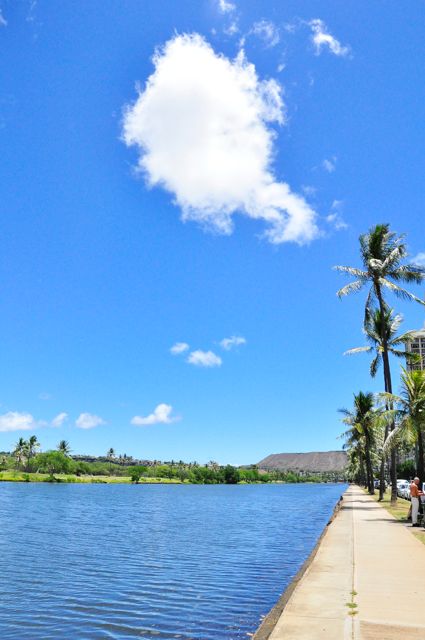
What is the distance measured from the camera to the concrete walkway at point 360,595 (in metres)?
7.66

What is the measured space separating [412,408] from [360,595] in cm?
1951

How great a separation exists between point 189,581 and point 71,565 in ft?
18.3

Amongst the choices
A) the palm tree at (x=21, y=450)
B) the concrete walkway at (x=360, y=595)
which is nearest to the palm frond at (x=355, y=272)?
the concrete walkway at (x=360, y=595)

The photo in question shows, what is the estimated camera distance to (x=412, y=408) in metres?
27.8

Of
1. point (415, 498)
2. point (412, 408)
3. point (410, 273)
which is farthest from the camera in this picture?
point (410, 273)

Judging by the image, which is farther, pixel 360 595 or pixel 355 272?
pixel 355 272

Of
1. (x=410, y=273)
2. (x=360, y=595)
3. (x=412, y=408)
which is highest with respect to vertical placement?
(x=410, y=273)

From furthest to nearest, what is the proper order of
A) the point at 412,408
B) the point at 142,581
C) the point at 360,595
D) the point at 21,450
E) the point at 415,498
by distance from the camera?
the point at 21,450 < the point at 412,408 < the point at 415,498 < the point at 142,581 < the point at 360,595

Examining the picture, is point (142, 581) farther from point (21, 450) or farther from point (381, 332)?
point (21, 450)

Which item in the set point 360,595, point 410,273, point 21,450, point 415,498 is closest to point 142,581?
point 360,595

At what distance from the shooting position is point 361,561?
46.1 feet

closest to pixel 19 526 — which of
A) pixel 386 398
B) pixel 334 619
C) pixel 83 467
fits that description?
pixel 386 398

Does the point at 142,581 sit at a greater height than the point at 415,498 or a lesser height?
lesser

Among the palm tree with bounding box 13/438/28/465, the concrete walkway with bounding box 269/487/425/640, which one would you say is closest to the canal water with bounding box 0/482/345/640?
the concrete walkway with bounding box 269/487/425/640
